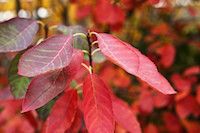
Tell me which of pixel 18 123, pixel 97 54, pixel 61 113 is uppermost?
pixel 97 54

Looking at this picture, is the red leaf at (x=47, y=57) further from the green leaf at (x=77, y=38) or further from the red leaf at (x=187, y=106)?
the red leaf at (x=187, y=106)

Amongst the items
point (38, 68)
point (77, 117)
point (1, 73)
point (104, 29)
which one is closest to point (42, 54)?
point (38, 68)

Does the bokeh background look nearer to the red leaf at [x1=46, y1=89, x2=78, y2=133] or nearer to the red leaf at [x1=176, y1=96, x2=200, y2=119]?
the red leaf at [x1=176, y1=96, x2=200, y2=119]

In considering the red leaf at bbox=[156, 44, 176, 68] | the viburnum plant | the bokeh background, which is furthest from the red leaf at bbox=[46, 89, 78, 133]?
the red leaf at bbox=[156, 44, 176, 68]

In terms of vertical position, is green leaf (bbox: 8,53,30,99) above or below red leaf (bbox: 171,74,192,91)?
above


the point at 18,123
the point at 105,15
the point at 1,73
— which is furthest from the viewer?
the point at 1,73

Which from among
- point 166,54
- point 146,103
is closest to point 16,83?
point 146,103

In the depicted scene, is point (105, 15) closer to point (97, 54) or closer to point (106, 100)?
point (97, 54)
